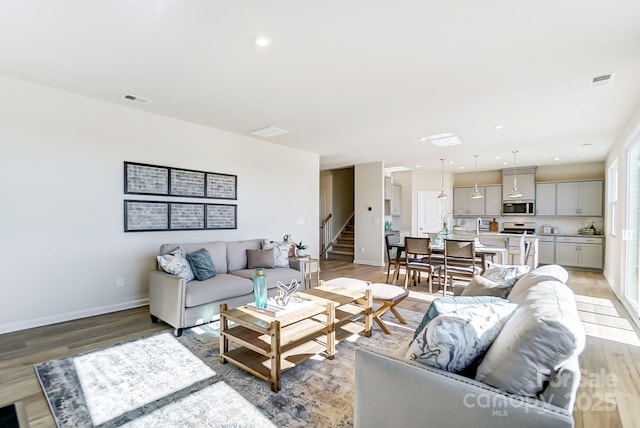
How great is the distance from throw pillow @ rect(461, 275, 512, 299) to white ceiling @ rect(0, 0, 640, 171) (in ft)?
6.25

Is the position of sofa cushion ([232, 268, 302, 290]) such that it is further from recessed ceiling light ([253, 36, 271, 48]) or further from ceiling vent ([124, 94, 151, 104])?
recessed ceiling light ([253, 36, 271, 48])

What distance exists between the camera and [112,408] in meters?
2.02

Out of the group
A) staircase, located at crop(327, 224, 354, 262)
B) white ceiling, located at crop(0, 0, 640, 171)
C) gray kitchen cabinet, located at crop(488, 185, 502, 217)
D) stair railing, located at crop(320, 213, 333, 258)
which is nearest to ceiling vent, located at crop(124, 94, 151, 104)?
white ceiling, located at crop(0, 0, 640, 171)

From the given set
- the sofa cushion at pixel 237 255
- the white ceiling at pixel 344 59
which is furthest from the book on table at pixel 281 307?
the white ceiling at pixel 344 59

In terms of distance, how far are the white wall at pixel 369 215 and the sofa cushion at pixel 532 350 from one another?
6609 millimetres

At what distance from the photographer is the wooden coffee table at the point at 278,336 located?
226cm

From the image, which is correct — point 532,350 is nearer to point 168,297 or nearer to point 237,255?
point 168,297

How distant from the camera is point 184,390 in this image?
222 cm

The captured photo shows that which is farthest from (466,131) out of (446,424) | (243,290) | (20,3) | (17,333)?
(17,333)

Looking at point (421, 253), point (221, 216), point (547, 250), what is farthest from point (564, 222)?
point (221, 216)

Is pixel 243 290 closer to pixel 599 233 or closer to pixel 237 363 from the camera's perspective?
pixel 237 363

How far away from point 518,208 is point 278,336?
27.7 feet

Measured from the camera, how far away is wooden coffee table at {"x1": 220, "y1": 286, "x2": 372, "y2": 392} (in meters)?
2.26

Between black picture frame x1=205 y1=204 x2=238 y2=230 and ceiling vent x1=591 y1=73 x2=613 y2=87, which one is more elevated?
ceiling vent x1=591 y1=73 x2=613 y2=87
